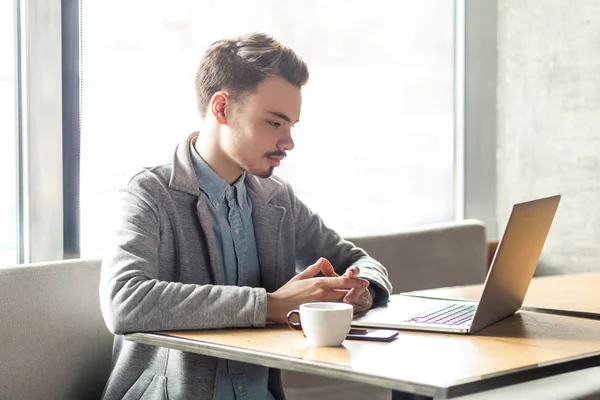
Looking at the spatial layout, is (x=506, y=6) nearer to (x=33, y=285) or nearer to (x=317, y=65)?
(x=317, y=65)

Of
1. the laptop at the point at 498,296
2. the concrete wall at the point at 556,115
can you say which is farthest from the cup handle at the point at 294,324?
the concrete wall at the point at 556,115

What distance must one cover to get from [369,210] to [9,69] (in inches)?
63.8

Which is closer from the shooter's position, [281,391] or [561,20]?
[281,391]

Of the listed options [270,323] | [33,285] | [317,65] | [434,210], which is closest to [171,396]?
[270,323]

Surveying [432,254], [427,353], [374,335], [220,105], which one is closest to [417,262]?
[432,254]

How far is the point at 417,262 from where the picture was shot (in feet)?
9.86

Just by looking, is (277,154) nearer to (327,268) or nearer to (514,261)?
(327,268)

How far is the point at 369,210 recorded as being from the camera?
140 inches

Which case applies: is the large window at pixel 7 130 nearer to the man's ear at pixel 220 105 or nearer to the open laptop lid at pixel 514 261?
the man's ear at pixel 220 105

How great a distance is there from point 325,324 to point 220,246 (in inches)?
22.8

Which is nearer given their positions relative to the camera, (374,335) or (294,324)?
(374,335)

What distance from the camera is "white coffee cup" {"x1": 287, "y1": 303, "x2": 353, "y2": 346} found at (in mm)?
1526

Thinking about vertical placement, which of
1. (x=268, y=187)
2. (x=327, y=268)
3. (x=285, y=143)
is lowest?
(x=327, y=268)

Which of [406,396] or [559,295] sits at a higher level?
[559,295]
